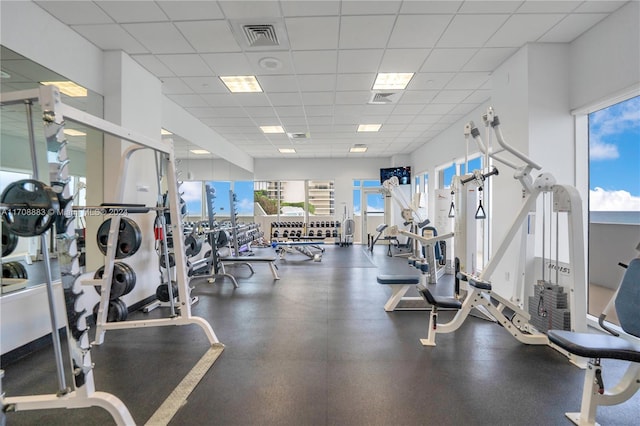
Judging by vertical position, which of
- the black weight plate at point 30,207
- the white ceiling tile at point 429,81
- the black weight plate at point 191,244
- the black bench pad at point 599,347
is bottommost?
the black bench pad at point 599,347

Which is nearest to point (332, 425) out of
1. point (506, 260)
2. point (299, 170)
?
point (506, 260)

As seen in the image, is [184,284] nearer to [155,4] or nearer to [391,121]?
[155,4]

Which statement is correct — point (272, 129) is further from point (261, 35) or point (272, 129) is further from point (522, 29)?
point (522, 29)

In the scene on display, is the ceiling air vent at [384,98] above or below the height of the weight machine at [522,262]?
above

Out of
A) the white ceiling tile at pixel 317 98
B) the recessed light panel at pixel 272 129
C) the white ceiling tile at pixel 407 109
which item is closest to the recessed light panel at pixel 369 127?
the white ceiling tile at pixel 407 109

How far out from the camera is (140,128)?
12.3ft

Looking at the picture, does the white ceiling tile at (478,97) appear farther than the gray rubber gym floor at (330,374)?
Yes

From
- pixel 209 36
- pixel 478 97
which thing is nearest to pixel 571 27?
pixel 478 97

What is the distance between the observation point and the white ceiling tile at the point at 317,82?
13.3 feet

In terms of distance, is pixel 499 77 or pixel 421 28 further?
pixel 499 77

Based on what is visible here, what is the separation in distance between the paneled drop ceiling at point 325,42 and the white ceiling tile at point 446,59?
0.04 feet

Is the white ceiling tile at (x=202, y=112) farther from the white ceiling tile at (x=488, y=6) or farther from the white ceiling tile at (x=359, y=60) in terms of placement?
the white ceiling tile at (x=488, y=6)

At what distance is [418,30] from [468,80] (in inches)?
62.9

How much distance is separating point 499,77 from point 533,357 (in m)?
3.29
